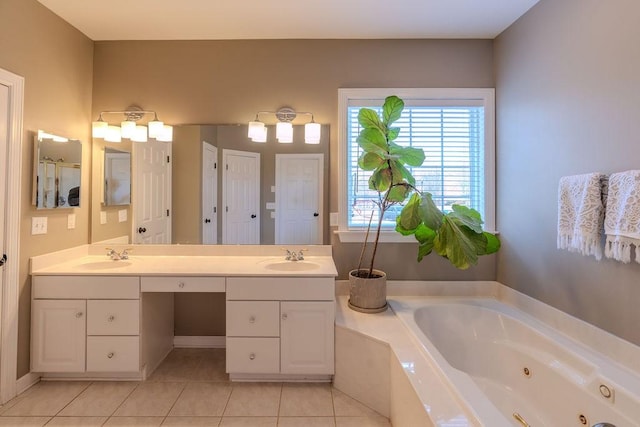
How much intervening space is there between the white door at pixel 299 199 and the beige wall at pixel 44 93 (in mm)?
1539

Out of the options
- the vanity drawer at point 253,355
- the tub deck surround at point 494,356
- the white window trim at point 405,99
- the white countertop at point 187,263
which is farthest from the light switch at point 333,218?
the vanity drawer at point 253,355

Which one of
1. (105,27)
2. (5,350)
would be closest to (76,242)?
(5,350)

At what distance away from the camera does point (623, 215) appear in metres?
1.42

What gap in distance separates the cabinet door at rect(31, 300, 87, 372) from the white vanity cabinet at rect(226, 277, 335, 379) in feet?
3.16

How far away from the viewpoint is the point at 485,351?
217 cm

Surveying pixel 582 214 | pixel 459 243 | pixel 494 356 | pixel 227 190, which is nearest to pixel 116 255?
pixel 227 190

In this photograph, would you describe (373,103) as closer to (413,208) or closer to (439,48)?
(439,48)

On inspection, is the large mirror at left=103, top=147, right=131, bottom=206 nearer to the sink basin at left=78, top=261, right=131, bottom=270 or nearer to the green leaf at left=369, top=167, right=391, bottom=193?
the sink basin at left=78, top=261, right=131, bottom=270

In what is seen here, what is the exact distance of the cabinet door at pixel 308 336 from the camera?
2062 millimetres

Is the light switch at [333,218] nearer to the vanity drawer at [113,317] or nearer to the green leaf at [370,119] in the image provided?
the green leaf at [370,119]

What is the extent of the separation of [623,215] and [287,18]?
7.57ft

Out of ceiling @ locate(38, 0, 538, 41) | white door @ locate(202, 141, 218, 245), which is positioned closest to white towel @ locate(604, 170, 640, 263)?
ceiling @ locate(38, 0, 538, 41)

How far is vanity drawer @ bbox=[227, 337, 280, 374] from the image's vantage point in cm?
207

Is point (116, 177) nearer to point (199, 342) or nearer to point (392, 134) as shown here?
point (199, 342)
